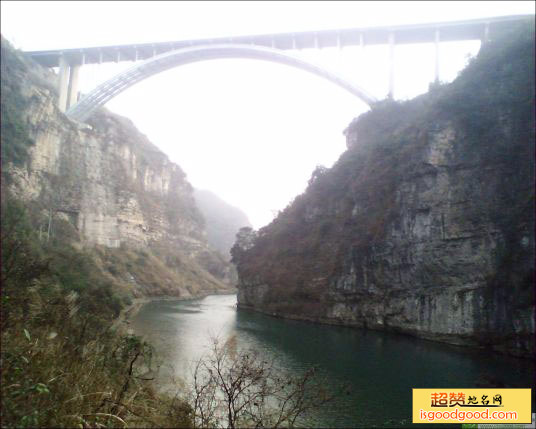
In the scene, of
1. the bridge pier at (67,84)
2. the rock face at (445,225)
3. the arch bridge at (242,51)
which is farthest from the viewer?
the bridge pier at (67,84)

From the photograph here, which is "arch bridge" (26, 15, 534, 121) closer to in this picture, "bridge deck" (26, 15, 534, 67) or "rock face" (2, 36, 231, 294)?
"bridge deck" (26, 15, 534, 67)

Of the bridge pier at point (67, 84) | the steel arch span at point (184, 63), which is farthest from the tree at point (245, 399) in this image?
the bridge pier at point (67, 84)

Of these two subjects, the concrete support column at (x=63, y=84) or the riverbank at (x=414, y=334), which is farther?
the concrete support column at (x=63, y=84)

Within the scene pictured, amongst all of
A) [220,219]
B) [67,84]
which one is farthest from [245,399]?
[220,219]

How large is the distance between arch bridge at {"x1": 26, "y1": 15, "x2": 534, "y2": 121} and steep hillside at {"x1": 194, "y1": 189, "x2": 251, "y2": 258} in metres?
77.5

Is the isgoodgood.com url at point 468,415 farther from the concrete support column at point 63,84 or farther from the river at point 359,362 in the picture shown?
the concrete support column at point 63,84

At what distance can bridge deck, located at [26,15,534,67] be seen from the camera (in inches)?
1350

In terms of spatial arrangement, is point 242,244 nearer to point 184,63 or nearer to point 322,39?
point 184,63

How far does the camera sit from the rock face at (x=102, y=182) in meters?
34.1

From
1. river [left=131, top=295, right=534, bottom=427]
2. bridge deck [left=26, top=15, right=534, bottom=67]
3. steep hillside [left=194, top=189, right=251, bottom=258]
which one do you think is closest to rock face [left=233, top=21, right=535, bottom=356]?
river [left=131, top=295, right=534, bottom=427]

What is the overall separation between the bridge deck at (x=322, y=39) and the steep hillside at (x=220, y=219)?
3066 inches

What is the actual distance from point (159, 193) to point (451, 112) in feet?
183

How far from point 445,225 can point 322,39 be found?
2227 cm

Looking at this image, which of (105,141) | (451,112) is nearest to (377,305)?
(451,112)
